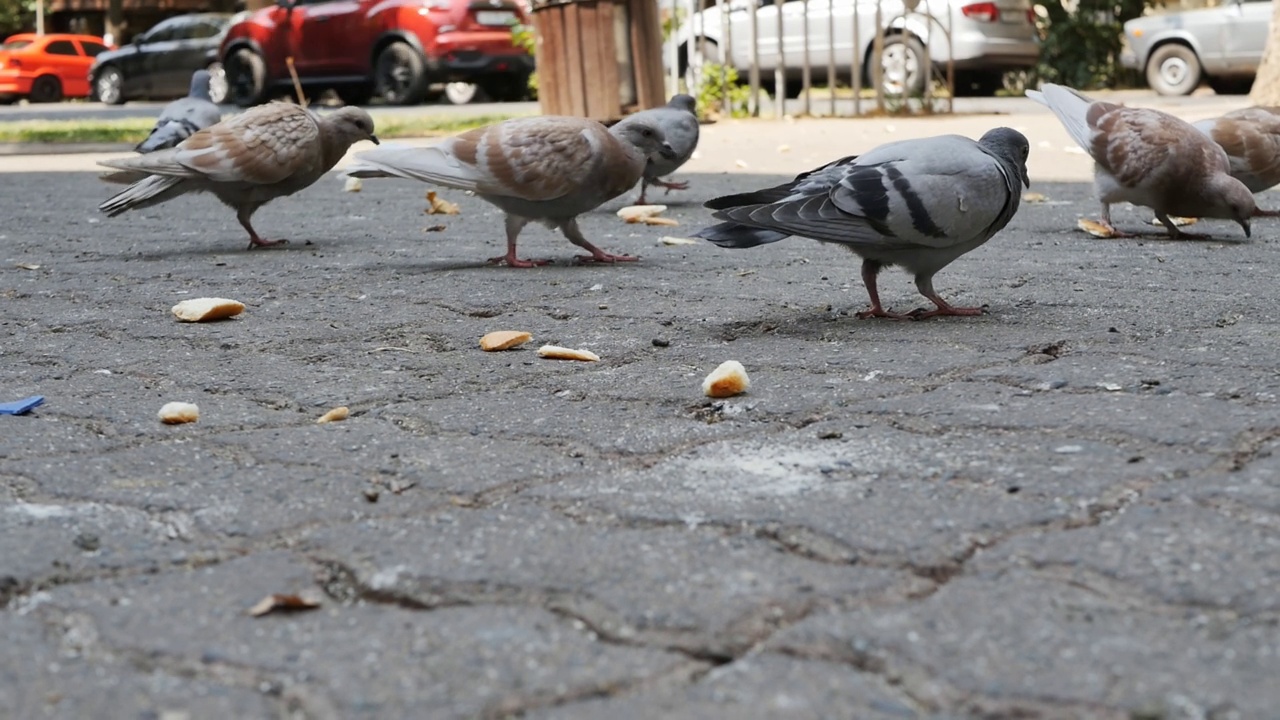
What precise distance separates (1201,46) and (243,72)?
12021mm

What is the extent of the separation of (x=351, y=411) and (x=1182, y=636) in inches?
70.6

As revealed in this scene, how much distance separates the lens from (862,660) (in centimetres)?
162

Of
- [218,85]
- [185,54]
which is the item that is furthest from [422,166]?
[185,54]

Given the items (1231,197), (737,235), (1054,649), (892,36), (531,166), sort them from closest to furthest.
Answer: (1054,649)
(737,235)
(531,166)
(1231,197)
(892,36)

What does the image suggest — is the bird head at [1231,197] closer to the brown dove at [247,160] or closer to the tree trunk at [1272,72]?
the brown dove at [247,160]

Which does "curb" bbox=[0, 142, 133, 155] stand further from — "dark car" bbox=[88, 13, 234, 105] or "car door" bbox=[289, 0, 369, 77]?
"dark car" bbox=[88, 13, 234, 105]

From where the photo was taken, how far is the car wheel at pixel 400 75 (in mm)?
17953

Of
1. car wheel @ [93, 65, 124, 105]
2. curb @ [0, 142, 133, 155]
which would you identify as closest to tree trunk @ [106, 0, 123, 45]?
car wheel @ [93, 65, 124, 105]

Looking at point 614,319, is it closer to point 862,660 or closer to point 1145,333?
point 1145,333

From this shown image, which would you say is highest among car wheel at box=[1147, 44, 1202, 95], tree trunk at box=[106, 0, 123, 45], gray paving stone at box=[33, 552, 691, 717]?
tree trunk at box=[106, 0, 123, 45]

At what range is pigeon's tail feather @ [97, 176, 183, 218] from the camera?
5.70 meters

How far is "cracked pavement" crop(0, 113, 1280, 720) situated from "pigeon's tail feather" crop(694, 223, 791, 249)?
243 millimetres

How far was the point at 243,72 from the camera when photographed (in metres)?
19.4

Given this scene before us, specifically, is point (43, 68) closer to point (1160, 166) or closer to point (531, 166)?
point (531, 166)
